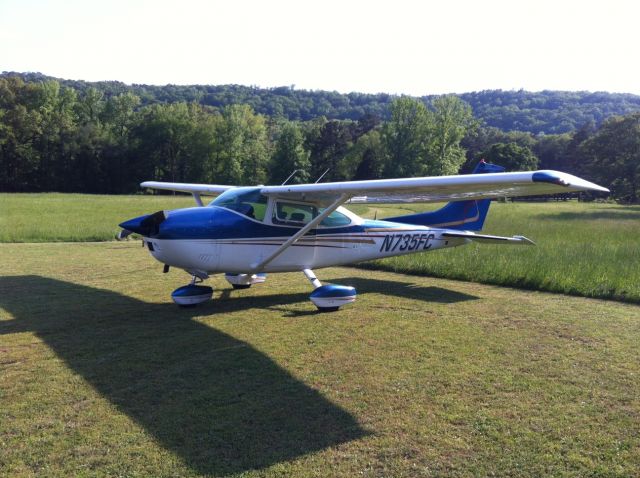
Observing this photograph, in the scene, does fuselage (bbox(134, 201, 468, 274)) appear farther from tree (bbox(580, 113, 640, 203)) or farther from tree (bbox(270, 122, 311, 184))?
tree (bbox(270, 122, 311, 184))

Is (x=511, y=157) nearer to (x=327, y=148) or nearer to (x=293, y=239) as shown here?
(x=327, y=148)

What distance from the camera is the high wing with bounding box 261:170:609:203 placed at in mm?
5309

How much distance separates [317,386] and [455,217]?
23.4ft

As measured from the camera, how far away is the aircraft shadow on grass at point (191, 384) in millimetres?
4020

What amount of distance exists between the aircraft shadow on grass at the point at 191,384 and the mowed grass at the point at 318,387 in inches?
0.8

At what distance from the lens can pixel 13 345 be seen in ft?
20.9

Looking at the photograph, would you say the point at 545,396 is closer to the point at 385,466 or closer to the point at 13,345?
the point at 385,466

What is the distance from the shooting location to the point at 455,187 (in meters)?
6.64

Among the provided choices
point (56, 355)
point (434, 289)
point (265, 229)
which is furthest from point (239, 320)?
point (434, 289)

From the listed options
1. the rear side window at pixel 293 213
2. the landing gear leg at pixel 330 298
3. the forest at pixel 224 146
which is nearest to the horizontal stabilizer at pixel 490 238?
the rear side window at pixel 293 213

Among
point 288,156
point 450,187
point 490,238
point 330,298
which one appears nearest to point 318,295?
point 330,298

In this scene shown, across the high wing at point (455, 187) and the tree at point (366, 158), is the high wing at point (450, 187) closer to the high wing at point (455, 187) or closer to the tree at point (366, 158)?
the high wing at point (455, 187)

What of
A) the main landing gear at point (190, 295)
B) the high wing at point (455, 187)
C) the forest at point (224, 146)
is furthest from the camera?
the forest at point (224, 146)

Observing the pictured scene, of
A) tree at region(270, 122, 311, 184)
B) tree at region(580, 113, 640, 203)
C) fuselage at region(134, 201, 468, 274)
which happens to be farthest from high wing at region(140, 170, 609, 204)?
tree at region(270, 122, 311, 184)
